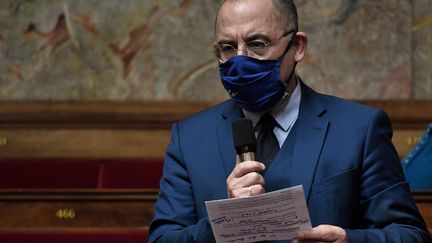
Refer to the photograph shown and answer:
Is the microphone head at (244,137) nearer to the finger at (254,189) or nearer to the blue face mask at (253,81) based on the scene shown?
the finger at (254,189)

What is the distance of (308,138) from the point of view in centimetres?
218

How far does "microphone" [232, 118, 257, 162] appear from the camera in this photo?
1916 millimetres

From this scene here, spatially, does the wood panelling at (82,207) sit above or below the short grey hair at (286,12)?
below

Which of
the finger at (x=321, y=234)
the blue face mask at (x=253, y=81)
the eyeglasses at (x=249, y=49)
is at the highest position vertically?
the eyeglasses at (x=249, y=49)

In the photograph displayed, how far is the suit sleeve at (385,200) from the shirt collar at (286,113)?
0.20 metres

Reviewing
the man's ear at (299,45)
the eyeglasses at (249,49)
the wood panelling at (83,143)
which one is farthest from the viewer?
the wood panelling at (83,143)

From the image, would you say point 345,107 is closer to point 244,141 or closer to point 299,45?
point 299,45

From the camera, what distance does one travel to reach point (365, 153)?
214 cm

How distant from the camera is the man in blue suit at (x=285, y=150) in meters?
2.10

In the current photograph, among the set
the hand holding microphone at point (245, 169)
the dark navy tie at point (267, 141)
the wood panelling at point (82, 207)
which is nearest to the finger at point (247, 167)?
the hand holding microphone at point (245, 169)

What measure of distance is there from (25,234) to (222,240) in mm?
A: 1315

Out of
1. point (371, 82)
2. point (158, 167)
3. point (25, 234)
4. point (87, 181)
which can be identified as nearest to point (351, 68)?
point (371, 82)

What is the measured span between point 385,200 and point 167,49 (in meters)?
2.46

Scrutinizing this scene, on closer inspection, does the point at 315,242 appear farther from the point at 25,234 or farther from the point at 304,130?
the point at 25,234
